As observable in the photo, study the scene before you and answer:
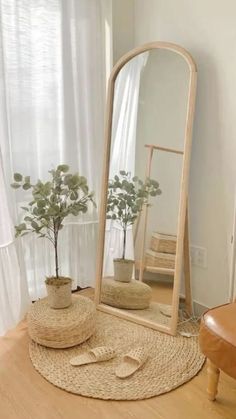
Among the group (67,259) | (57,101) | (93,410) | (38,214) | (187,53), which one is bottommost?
(93,410)

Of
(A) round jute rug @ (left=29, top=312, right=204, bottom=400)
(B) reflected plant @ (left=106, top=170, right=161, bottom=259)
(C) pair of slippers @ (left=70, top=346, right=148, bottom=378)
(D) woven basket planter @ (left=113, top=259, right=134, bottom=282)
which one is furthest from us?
(D) woven basket planter @ (left=113, top=259, right=134, bottom=282)

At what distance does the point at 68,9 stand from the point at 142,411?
220cm

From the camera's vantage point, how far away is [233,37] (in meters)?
1.93

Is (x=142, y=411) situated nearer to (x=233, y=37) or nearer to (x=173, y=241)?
(x=173, y=241)

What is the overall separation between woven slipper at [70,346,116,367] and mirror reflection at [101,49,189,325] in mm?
406

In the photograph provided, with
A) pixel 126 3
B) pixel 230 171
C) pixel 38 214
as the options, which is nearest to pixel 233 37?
pixel 230 171

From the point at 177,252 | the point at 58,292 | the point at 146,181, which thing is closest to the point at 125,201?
the point at 146,181

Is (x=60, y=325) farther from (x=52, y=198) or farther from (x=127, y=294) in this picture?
(x=52, y=198)

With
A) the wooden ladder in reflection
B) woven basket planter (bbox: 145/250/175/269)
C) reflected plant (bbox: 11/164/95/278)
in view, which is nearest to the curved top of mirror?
the wooden ladder in reflection

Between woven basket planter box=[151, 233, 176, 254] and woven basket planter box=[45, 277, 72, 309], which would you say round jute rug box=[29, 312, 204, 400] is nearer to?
woven basket planter box=[45, 277, 72, 309]

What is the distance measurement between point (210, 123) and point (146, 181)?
495 mm

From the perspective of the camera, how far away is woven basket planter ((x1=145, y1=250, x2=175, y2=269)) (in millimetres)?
2201

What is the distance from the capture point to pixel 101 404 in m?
1.63

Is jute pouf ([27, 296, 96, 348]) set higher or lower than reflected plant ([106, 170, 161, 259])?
lower
